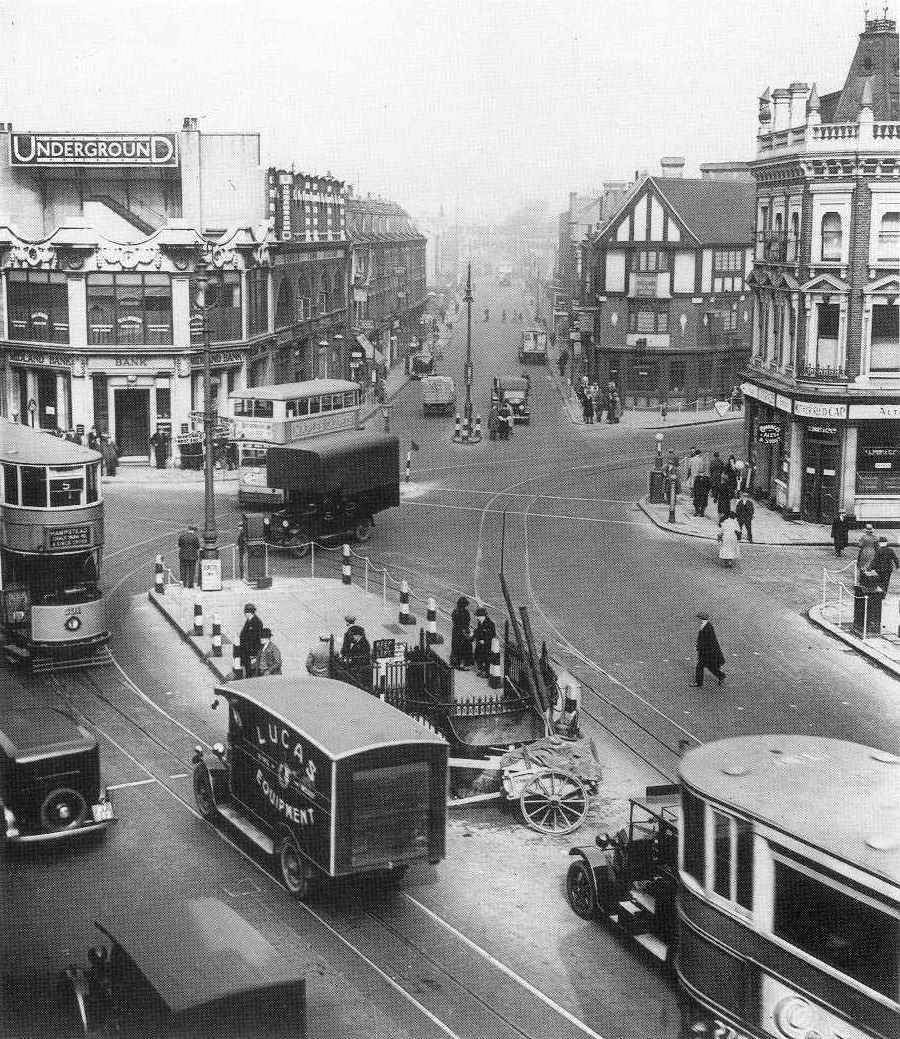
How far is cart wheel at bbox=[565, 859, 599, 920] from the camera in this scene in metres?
17.0

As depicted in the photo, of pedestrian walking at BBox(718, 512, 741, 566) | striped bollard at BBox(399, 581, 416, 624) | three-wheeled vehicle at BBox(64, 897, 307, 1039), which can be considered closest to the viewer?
three-wheeled vehicle at BBox(64, 897, 307, 1039)

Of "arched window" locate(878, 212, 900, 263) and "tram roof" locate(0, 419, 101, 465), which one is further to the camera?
"arched window" locate(878, 212, 900, 263)

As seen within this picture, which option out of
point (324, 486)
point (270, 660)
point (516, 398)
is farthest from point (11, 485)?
point (516, 398)

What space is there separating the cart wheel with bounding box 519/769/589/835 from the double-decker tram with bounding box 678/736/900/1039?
541 cm

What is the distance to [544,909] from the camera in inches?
688

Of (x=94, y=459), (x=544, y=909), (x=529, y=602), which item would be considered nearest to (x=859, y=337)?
(x=529, y=602)

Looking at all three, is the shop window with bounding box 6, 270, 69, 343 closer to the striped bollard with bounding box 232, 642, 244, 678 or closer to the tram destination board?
the tram destination board

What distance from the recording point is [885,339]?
41.6m

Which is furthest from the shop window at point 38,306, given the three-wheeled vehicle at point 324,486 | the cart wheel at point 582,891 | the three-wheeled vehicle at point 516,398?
the cart wheel at point 582,891

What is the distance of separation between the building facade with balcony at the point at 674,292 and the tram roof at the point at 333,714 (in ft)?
189

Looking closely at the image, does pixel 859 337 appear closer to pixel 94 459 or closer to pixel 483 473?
pixel 483 473

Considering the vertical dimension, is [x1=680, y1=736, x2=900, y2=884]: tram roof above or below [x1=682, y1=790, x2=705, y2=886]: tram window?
above

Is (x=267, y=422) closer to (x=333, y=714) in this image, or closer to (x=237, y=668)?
(x=237, y=668)

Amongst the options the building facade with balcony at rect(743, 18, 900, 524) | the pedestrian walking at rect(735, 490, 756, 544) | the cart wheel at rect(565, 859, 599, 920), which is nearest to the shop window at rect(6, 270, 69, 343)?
the building facade with balcony at rect(743, 18, 900, 524)
